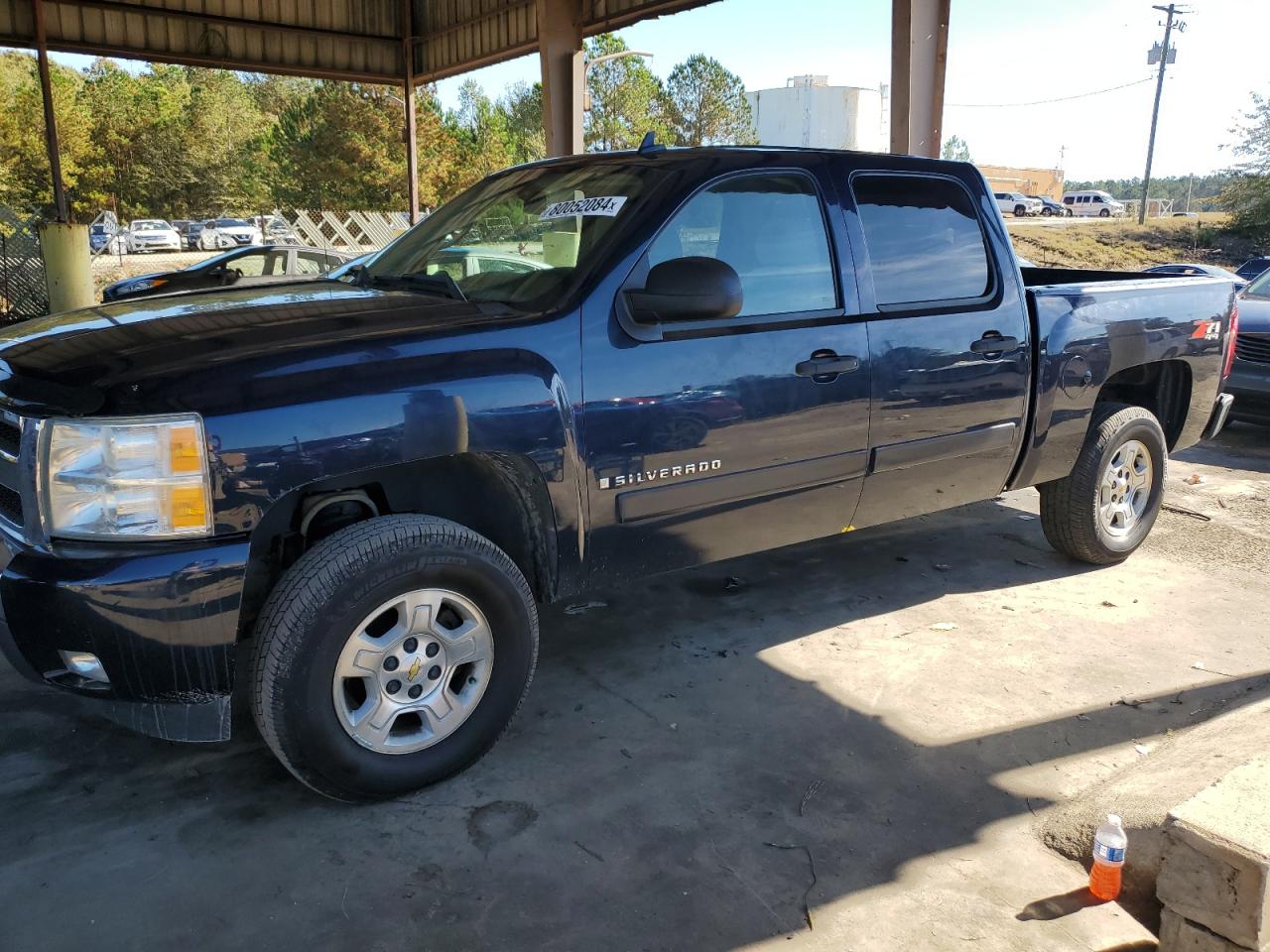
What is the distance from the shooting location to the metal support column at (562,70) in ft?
41.3

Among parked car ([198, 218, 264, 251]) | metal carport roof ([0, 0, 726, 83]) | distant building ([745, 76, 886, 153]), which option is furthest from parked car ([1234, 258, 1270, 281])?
distant building ([745, 76, 886, 153])

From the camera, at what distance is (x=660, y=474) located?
3.41m

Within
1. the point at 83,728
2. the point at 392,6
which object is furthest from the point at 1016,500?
the point at 392,6

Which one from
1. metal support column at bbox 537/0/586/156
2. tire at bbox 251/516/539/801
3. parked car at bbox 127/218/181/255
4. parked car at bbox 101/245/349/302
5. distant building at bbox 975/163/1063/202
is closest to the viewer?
tire at bbox 251/516/539/801

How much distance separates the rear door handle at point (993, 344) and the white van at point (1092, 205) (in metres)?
68.7

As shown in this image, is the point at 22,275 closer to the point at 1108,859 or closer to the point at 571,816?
the point at 571,816

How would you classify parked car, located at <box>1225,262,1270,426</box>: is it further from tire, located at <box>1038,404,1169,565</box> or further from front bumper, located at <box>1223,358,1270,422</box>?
tire, located at <box>1038,404,1169,565</box>

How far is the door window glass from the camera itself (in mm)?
3570

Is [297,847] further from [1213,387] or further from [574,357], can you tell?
[1213,387]

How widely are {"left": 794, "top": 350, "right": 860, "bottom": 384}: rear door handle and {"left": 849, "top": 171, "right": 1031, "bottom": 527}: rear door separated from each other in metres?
0.15

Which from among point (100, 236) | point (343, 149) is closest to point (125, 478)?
point (100, 236)

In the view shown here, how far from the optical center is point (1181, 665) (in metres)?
4.16

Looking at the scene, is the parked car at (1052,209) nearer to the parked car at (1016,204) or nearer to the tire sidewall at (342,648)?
the parked car at (1016,204)

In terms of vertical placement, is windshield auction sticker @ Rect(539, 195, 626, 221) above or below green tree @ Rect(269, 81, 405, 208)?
below
